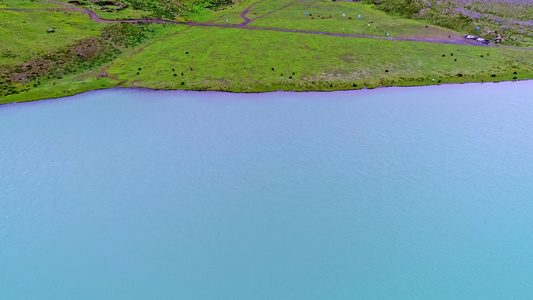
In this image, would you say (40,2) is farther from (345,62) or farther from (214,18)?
(345,62)

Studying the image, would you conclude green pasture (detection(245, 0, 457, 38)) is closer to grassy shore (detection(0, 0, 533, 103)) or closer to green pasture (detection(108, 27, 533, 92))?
grassy shore (detection(0, 0, 533, 103))

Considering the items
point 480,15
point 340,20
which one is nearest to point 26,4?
point 340,20

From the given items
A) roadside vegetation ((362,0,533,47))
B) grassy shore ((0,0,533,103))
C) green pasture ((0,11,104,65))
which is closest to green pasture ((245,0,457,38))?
grassy shore ((0,0,533,103))

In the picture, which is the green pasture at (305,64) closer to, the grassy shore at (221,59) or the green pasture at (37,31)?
the grassy shore at (221,59)

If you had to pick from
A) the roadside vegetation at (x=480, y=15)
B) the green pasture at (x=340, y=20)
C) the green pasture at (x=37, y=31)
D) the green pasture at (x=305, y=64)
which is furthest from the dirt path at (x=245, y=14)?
the roadside vegetation at (x=480, y=15)

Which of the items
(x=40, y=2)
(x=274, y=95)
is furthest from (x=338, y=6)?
(x=40, y=2)

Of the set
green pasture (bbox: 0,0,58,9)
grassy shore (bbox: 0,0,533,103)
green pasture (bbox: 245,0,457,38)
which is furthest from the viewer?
green pasture (bbox: 245,0,457,38)
